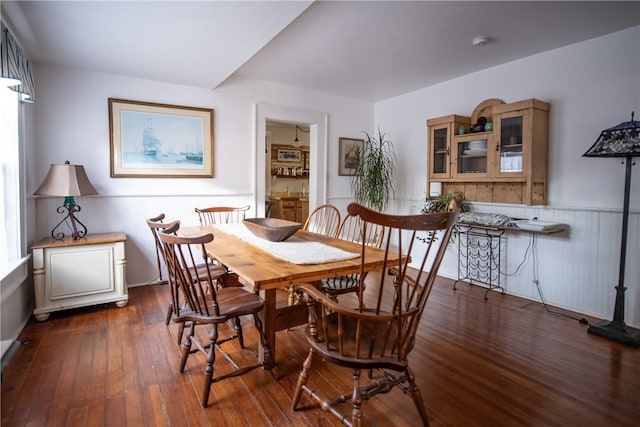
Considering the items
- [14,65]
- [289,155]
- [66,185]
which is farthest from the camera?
[289,155]

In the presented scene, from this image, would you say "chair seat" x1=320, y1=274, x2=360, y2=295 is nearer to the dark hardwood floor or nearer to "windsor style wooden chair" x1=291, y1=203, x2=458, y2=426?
the dark hardwood floor

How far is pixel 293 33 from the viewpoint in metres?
2.88

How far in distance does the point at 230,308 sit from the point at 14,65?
2.13 meters

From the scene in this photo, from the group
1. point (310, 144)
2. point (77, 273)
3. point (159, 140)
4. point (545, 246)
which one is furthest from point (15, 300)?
point (545, 246)

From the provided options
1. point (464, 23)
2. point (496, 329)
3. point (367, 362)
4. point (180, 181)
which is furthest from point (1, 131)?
point (496, 329)

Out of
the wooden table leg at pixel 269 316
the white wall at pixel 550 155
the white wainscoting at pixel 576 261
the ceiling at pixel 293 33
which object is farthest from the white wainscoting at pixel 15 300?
the white wainscoting at pixel 576 261

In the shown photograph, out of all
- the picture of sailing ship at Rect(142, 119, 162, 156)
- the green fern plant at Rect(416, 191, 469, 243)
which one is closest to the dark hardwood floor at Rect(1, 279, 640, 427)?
the green fern plant at Rect(416, 191, 469, 243)

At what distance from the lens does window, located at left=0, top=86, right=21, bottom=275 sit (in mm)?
2428

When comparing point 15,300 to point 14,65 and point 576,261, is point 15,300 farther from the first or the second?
point 576,261

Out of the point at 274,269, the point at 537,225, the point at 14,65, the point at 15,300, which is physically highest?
the point at 14,65

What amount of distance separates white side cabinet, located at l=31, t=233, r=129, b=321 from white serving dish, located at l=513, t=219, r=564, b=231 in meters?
3.58

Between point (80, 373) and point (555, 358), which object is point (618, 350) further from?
point (80, 373)

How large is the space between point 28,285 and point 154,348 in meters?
1.47

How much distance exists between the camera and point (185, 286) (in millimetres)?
1763
